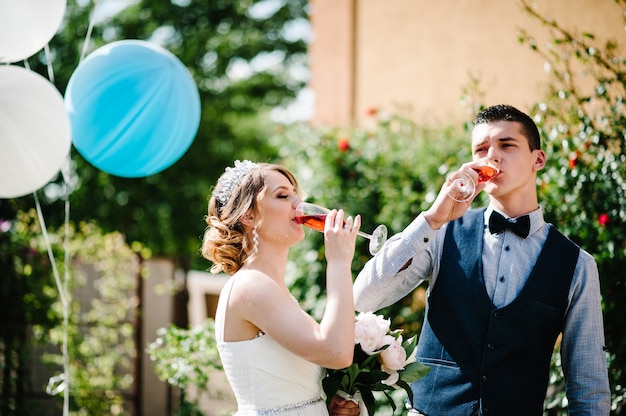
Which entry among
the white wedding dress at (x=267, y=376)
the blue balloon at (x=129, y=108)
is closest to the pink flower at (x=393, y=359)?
the white wedding dress at (x=267, y=376)

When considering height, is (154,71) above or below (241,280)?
above

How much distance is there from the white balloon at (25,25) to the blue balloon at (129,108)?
0.41 m

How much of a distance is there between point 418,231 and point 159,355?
221 cm

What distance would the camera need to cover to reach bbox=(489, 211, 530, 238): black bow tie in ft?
8.63

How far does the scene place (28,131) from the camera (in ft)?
11.9

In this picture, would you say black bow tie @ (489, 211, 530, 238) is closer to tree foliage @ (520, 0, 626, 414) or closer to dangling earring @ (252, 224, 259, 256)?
dangling earring @ (252, 224, 259, 256)

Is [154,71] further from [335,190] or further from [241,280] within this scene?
[241,280]

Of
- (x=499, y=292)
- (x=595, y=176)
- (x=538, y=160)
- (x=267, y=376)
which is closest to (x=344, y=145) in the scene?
(x=595, y=176)

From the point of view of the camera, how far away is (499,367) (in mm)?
2479

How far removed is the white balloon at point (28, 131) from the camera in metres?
3.52

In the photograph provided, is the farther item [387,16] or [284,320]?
[387,16]

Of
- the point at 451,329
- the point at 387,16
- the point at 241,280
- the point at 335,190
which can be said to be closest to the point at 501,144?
the point at 451,329

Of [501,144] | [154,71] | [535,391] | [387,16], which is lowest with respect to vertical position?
[535,391]

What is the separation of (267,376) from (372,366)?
37cm
